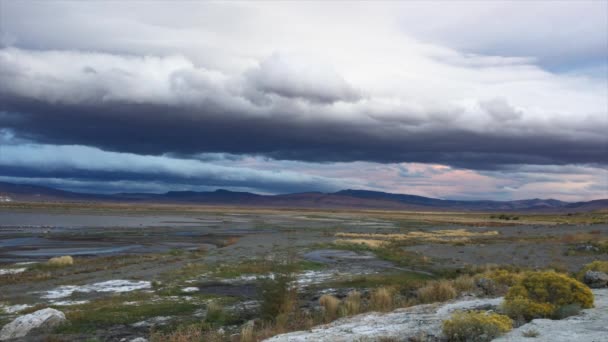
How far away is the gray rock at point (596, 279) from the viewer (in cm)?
1984

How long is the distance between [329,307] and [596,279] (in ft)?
36.3

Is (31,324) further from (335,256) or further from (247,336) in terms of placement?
(335,256)

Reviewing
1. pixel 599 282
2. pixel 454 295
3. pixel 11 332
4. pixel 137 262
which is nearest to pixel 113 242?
pixel 137 262

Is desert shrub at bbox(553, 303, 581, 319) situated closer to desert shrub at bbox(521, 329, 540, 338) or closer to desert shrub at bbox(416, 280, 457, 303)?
desert shrub at bbox(521, 329, 540, 338)

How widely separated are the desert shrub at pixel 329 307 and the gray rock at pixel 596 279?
10439 millimetres

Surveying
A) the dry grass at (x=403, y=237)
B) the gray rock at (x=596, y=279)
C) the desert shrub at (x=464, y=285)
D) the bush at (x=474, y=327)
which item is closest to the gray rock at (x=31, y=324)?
the bush at (x=474, y=327)

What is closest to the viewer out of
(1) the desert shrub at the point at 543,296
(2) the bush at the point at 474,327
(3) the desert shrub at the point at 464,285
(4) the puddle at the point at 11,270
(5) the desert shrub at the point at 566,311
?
(2) the bush at the point at 474,327

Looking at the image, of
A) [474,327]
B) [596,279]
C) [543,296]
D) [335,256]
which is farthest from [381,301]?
[335,256]

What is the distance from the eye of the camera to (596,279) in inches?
792

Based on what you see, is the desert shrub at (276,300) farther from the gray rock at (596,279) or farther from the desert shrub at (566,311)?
the gray rock at (596,279)

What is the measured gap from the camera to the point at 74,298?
2312 cm

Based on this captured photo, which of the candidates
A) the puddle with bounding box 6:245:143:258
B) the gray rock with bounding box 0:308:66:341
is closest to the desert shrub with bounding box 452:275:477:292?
the gray rock with bounding box 0:308:66:341

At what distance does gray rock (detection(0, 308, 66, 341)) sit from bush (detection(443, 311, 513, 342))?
42.3 ft

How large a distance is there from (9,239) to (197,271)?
39849 millimetres
